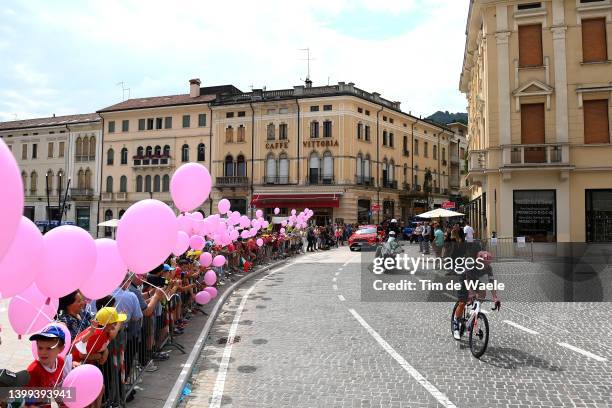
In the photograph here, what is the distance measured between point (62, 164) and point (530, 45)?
5124 cm

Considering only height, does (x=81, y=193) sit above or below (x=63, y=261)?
above

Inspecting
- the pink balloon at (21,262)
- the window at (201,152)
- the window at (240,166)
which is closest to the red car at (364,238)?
the window at (240,166)

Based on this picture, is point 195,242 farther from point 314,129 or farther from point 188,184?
point 314,129

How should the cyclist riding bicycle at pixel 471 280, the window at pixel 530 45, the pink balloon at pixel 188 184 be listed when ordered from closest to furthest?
the cyclist riding bicycle at pixel 471 280 → the pink balloon at pixel 188 184 → the window at pixel 530 45

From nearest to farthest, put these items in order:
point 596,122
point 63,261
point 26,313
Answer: point 63,261 < point 26,313 < point 596,122

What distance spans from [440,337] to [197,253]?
595cm

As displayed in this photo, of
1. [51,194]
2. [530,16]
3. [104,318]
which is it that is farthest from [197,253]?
[51,194]

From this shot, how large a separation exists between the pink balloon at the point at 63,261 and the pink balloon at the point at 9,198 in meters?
0.91

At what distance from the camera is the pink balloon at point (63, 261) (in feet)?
12.1

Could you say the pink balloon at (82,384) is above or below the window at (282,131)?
below

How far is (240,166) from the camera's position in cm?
4634

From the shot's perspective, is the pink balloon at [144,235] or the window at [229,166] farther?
the window at [229,166]

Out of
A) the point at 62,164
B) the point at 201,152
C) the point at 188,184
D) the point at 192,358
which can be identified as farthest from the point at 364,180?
the point at 192,358

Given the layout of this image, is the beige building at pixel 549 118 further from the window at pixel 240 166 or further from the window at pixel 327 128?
the window at pixel 240 166
